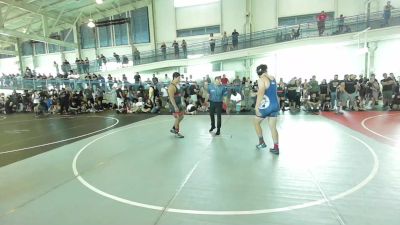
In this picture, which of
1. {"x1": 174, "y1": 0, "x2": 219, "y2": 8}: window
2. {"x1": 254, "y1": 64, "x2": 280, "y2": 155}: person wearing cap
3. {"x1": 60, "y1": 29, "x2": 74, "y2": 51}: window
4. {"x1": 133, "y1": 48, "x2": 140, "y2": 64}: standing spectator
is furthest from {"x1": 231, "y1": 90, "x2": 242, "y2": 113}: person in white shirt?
{"x1": 60, "y1": 29, "x2": 74, "y2": 51}: window

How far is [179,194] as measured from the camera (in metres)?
3.97

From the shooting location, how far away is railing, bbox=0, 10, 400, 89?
629 inches

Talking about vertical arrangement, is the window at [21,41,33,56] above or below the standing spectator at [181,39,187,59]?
above

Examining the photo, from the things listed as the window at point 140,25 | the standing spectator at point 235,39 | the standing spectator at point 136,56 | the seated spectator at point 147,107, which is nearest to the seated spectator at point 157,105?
the seated spectator at point 147,107

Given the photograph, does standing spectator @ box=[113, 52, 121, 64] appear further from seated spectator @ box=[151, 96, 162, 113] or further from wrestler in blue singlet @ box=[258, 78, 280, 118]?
wrestler in blue singlet @ box=[258, 78, 280, 118]

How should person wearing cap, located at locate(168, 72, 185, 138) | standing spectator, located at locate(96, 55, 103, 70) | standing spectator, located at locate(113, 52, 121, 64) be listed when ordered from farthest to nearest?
standing spectator, located at locate(96, 55, 103, 70), standing spectator, located at locate(113, 52, 121, 64), person wearing cap, located at locate(168, 72, 185, 138)

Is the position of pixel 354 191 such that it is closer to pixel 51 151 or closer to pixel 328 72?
pixel 51 151

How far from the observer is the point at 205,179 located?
4512mm

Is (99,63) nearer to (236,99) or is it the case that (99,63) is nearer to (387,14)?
(236,99)

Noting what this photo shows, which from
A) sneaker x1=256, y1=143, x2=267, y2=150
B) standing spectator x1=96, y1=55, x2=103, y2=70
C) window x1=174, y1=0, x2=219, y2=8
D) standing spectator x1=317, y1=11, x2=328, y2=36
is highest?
window x1=174, y1=0, x2=219, y2=8

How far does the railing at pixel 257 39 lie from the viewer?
1598 centimetres

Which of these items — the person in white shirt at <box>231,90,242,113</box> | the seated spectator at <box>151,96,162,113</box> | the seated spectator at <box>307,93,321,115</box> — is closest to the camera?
the seated spectator at <box>307,93,321,115</box>

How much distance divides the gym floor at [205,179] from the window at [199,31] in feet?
50.9

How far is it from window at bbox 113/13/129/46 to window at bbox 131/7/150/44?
0.82 meters
